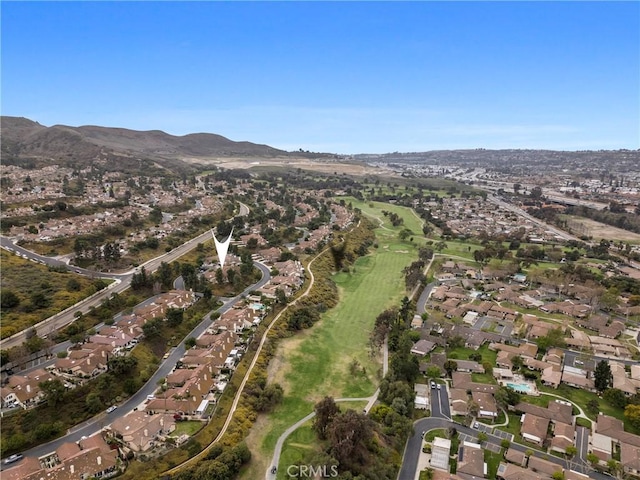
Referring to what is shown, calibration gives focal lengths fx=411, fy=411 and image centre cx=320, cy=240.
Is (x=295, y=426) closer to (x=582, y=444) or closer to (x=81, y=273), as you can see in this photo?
(x=582, y=444)

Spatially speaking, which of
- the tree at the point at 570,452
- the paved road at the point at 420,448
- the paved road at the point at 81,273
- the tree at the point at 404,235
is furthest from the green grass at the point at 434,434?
the tree at the point at 404,235

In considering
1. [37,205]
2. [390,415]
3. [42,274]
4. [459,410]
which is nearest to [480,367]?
[459,410]

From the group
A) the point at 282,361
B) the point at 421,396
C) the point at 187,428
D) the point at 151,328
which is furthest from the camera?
the point at 151,328

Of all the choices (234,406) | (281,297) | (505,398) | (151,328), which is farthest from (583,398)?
(151,328)

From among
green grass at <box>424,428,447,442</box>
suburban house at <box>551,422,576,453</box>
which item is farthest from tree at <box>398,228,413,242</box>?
green grass at <box>424,428,447,442</box>

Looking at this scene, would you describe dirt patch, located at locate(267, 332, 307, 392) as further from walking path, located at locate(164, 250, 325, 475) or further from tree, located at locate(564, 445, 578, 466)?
tree, located at locate(564, 445, 578, 466)

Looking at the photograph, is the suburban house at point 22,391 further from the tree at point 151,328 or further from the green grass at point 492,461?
the green grass at point 492,461
